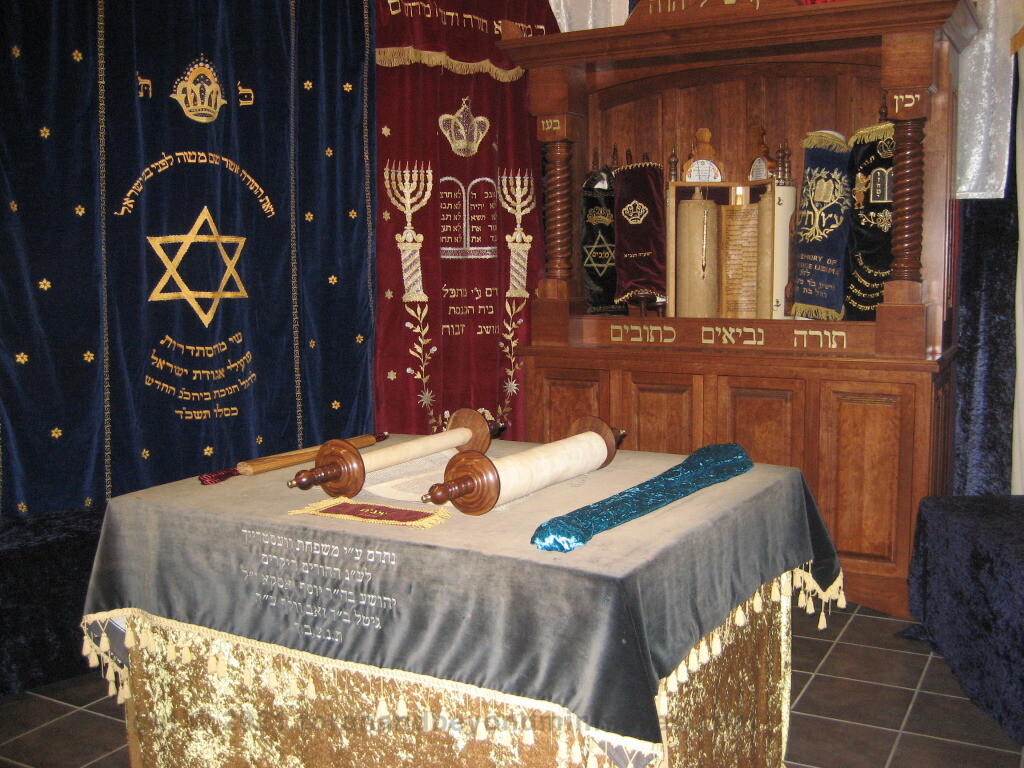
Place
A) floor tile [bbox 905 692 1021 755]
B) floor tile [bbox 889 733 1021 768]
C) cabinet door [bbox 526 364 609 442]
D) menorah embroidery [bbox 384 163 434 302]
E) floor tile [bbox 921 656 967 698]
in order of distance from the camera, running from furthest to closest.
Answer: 1. menorah embroidery [bbox 384 163 434 302]
2. cabinet door [bbox 526 364 609 442]
3. floor tile [bbox 921 656 967 698]
4. floor tile [bbox 905 692 1021 755]
5. floor tile [bbox 889 733 1021 768]

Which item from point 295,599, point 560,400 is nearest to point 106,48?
point 560,400

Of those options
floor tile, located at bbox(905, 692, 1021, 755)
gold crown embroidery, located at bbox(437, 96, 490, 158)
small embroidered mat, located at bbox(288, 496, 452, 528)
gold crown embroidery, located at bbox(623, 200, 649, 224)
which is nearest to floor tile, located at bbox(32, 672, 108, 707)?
small embroidered mat, located at bbox(288, 496, 452, 528)

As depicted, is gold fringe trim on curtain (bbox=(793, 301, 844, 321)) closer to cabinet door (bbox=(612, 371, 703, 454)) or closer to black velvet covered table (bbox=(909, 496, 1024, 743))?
cabinet door (bbox=(612, 371, 703, 454))

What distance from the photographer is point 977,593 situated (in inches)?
96.7

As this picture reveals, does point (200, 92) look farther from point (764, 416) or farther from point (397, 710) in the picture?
point (397, 710)

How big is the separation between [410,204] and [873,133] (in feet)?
5.77

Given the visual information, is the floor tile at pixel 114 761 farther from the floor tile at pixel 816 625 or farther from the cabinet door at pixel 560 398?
the floor tile at pixel 816 625

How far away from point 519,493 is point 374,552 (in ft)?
0.96

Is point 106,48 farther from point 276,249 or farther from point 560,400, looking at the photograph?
point 560,400

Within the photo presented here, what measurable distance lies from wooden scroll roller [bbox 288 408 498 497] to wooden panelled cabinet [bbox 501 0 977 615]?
56.4 inches

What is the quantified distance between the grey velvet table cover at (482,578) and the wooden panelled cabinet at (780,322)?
124cm

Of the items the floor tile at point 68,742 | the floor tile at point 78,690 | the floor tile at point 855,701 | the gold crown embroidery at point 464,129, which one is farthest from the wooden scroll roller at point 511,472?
the gold crown embroidery at point 464,129

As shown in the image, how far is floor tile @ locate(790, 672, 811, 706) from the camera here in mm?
2552

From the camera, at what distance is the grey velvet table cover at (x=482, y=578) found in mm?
1288
